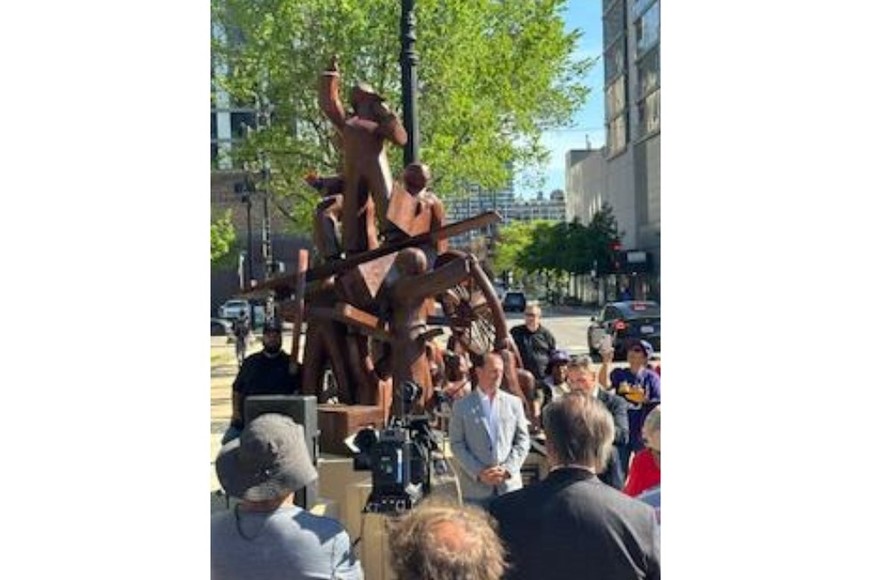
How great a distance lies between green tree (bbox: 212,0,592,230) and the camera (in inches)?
621

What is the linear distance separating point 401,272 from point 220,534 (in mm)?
4062

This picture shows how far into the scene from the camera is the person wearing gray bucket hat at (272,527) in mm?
3059

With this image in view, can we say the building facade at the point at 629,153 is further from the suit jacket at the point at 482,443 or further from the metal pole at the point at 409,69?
the suit jacket at the point at 482,443

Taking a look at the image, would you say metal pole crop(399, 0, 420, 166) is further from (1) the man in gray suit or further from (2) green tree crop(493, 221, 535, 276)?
(2) green tree crop(493, 221, 535, 276)

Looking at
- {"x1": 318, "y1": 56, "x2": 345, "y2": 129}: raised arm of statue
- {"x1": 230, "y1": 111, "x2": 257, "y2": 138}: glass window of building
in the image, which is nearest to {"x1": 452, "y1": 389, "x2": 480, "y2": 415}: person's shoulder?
{"x1": 318, "y1": 56, "x2": 345, "y2": 129}: raised arm of statue

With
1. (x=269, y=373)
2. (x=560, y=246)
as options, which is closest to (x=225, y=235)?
(x=560, y=246)

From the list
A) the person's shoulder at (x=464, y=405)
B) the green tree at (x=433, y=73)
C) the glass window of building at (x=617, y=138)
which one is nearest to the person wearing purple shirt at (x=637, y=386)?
the person's shoulder at (x=464, y=405)

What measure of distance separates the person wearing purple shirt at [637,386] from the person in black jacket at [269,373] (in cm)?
208

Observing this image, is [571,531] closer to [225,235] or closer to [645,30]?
[645,30]

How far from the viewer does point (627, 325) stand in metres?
11.3

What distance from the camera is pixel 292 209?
60.4 ft

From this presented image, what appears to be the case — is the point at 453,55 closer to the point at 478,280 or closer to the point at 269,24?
the point at 269,24

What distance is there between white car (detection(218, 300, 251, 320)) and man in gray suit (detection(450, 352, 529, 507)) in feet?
31.3

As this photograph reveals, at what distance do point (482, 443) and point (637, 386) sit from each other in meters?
1.84
